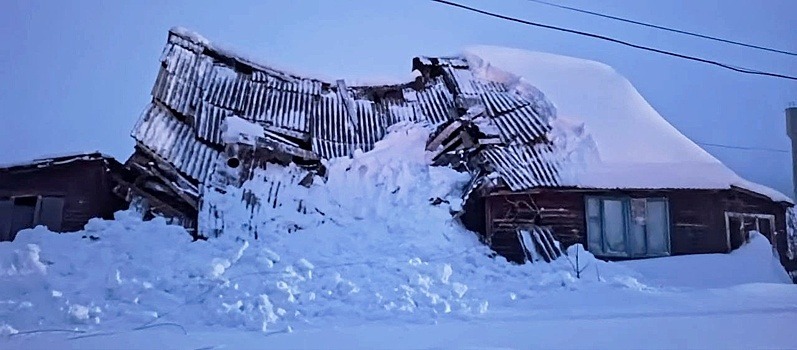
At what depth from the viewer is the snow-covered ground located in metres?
2.74

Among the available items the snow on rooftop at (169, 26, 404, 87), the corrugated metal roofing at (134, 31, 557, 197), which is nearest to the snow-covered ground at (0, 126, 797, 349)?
the corrugated metal roofing at (134, 31, 557, 197)

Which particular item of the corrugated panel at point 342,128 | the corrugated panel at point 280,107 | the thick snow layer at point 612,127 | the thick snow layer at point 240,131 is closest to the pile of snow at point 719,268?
the thick snow layer at point 612,127

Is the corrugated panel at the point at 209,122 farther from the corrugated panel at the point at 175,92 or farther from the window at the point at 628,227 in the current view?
the window at the point at 628,227

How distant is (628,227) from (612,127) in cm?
41

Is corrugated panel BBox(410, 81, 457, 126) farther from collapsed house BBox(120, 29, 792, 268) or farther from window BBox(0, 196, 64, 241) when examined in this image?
window BBox(0, 196, 64, 241)

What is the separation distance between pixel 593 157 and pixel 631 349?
76 centimetres

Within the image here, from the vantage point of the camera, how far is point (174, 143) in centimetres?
297

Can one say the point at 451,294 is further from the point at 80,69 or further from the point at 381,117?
the point at 80,69

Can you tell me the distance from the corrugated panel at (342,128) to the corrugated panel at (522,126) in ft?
1.58

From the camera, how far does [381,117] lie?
10.3 ft

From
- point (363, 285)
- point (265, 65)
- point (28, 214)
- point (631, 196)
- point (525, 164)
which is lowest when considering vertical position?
point (363, 285)

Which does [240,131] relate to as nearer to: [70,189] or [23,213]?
[70,189]

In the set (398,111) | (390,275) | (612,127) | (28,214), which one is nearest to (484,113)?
(398,111)

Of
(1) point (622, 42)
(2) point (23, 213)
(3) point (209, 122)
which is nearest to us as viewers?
(2) point (23, 213)
